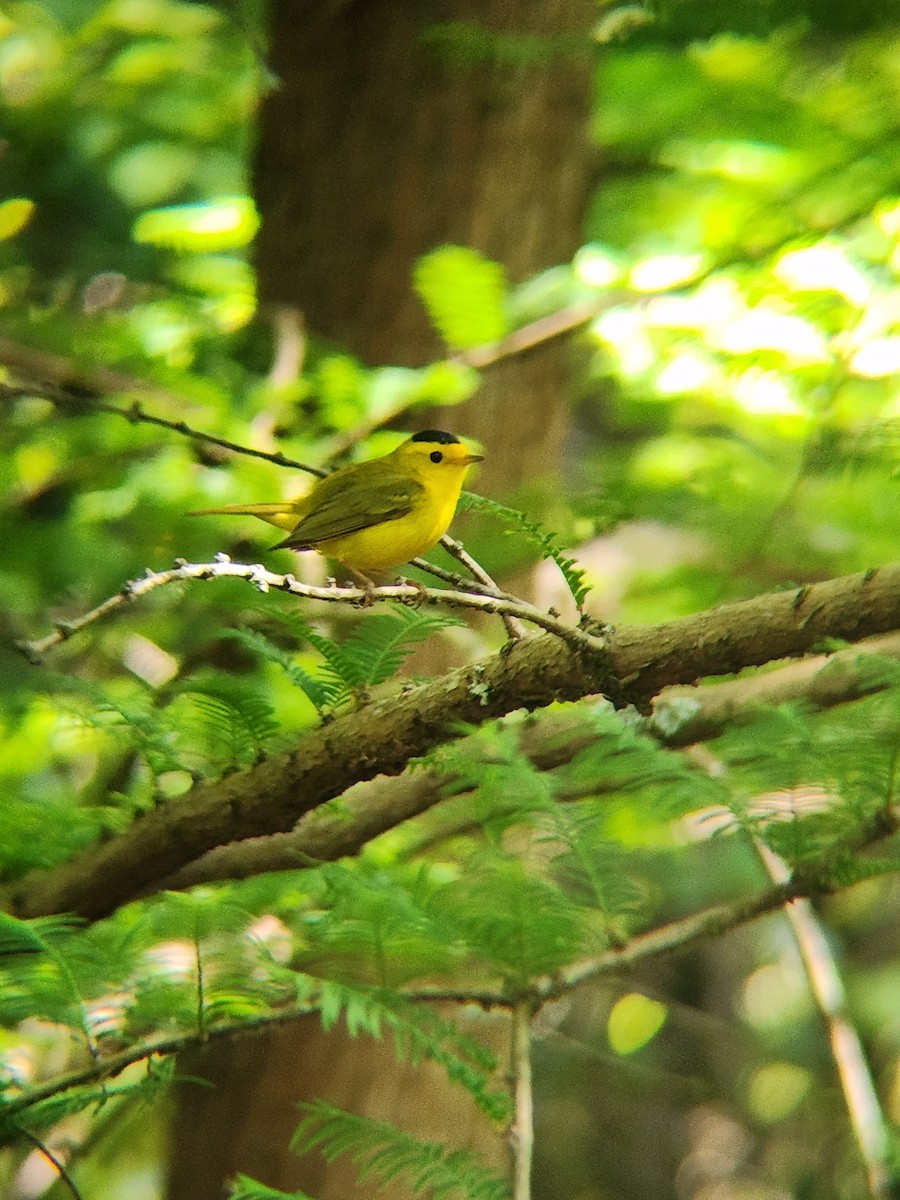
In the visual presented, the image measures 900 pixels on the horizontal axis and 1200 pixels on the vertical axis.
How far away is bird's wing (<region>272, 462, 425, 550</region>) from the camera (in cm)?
331

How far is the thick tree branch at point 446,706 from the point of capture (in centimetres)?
135

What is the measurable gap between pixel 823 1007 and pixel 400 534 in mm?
1590

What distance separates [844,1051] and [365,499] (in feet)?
5.99

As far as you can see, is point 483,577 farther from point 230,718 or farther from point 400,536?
point 400,536

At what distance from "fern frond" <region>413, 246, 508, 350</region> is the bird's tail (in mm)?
626

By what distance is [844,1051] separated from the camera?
2254mm

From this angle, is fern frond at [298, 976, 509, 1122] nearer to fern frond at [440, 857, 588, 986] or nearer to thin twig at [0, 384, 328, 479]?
fern frond at [440, 857, 588, 986]

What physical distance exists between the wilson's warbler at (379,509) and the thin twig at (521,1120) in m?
1.92

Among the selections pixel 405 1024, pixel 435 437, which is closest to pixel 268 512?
pixel 435 437

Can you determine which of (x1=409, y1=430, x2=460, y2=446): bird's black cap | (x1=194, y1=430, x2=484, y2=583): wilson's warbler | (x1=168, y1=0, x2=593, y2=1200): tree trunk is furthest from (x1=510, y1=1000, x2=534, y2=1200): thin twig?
(x1=168, y1=0, x2=593, y2=1200): tree trunk

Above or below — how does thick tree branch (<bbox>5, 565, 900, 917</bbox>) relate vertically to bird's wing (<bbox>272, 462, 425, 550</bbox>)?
below

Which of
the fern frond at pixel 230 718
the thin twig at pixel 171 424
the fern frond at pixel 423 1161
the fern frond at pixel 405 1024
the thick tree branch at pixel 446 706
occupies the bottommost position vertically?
the fern frond at pixel 423 1161

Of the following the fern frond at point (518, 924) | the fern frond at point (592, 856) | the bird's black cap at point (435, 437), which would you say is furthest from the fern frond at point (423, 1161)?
the bird's black cap at point (435, 437)

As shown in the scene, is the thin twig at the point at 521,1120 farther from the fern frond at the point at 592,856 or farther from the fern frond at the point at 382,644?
the fern frond at the point at 382,644
